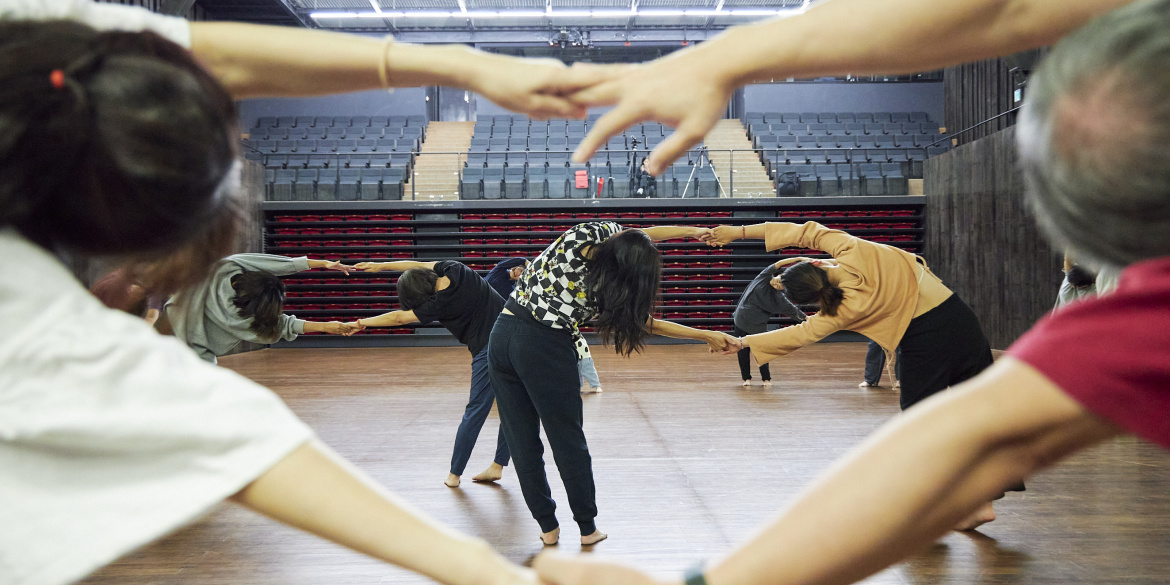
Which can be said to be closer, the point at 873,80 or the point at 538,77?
the point at 538,77

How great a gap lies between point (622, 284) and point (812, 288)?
0.92 metres

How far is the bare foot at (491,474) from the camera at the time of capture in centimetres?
357

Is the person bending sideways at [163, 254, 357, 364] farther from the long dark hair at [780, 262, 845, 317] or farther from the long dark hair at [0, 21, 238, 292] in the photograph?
the long dark hair at [0, 21, 238, 292]

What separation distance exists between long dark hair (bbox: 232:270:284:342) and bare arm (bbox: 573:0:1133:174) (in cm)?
285

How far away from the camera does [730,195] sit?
11.4 m

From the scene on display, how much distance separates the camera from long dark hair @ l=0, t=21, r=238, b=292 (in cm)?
53

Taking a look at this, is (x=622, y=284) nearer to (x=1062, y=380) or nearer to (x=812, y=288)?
(x=812, y=288)

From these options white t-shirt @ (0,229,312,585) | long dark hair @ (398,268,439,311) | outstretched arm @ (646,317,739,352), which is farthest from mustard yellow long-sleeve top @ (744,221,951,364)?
white t-shirt @ (0,229,312,585)

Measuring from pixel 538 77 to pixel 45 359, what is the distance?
481 mm

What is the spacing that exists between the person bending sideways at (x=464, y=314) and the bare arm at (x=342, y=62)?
2.76m

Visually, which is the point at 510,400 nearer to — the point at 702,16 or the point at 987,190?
the point at 987,190

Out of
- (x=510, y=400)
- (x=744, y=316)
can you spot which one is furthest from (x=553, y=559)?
(x=744, y=316)

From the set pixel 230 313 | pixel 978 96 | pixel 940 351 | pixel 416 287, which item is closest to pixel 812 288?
pixel 940 351

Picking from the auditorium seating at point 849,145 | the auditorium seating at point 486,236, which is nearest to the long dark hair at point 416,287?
the auditorium seating at point 486,236
